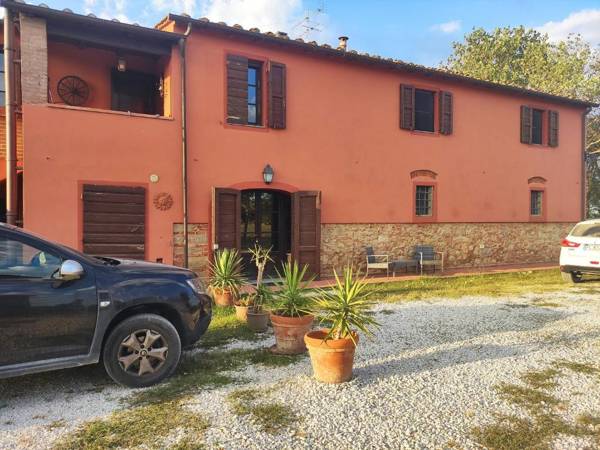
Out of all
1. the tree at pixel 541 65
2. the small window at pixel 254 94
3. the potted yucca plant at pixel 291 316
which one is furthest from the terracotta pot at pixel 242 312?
the tree at pixel 541 65

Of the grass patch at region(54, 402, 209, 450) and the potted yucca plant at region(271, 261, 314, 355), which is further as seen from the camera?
the potted yucca plant at region(271, 261, 314, 355)

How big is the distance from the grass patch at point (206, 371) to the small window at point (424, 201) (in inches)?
383

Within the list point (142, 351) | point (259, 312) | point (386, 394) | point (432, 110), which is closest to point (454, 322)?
point (259, 312)

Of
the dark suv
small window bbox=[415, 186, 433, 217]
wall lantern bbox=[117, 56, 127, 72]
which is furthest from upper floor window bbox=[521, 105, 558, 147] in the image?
the dark suv

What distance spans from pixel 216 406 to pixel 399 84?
38.0ft

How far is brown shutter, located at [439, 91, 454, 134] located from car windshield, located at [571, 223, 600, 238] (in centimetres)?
512

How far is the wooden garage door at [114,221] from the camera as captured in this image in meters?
9.41

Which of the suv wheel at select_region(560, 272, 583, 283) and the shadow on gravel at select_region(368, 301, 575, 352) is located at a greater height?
the suv wheel at select_region(560, 272, 583, 283)

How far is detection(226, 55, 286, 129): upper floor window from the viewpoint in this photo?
10891 mm

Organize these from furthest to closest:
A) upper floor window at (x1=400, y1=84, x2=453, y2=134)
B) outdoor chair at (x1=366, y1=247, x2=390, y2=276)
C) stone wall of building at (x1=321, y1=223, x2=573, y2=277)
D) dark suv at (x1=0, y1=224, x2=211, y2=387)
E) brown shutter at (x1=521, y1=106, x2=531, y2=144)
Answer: brown shutter at (x1=521, y1=106, x2=531, y2=144)
upper floor window at (x1=400, y1=84, x2=453, y2=134)
stone wall of building at (x1=321, y1=223, x2=573, y2=277)
outdoor chair at (x1=366, y1=247, x2=390, y2=276)
dark suv at (x1=0, y1=224, x2=211, y2=387)

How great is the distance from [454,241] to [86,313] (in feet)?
41.4

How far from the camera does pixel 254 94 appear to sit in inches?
458

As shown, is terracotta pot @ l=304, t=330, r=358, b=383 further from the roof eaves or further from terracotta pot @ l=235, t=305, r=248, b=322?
the roof eaves

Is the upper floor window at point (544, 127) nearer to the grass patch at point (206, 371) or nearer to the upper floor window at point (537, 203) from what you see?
the upper floor window at point (537, 203)
